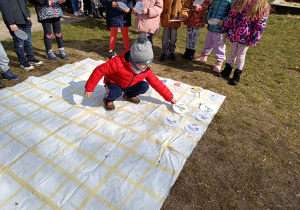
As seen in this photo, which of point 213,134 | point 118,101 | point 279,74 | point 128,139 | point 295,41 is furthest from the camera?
point 295,41

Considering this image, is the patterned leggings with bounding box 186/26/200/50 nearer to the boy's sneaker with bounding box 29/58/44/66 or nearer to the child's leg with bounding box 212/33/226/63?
the child's leg with bounding box 212/33/226/63

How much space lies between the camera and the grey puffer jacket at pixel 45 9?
3658mm

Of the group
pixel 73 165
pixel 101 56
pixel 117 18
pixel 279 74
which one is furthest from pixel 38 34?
pixel 279 74

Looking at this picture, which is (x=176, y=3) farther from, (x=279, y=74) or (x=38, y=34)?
(x=38, y=34)

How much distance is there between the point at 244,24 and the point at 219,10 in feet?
2.16

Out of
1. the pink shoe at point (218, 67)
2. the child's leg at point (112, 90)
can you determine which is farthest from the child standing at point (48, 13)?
the pink shoe at point (218, 67)

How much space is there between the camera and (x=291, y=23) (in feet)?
26.3

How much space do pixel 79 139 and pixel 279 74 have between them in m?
4.29

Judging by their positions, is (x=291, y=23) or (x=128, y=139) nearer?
(x=128, y=139)

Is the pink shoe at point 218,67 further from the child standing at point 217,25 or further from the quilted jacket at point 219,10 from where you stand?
the quilted jacket at point 219,10

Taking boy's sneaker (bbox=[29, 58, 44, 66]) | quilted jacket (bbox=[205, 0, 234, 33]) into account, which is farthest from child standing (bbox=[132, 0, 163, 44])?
boy's sneaker (bbox=[29, 58, 44, 66])

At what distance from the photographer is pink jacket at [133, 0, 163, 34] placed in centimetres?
400

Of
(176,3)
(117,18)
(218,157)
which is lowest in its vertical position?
(218,157)

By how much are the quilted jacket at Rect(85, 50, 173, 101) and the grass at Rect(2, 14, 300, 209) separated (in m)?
1.04
